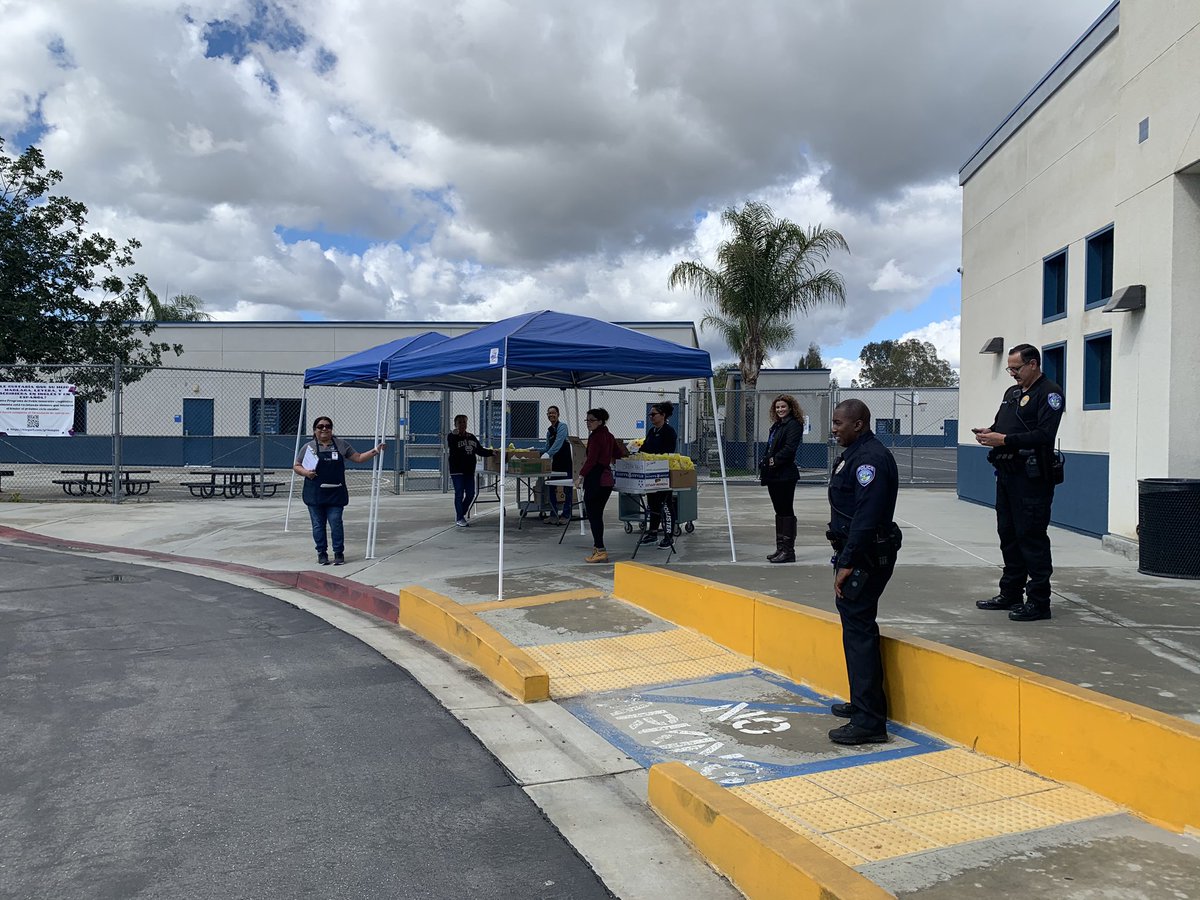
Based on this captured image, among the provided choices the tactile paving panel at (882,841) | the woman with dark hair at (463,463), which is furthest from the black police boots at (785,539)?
the tactile paving panel at (882,841)

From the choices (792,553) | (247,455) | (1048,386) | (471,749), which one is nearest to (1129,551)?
(792,553)

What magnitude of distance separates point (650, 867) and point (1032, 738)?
1.94 metres

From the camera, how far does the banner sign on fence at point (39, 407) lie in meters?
16.8

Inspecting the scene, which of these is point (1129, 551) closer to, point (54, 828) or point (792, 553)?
point (792, 553)

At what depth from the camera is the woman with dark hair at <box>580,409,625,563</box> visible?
948 cm

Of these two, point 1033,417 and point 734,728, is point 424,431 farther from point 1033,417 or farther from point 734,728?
point 734,728

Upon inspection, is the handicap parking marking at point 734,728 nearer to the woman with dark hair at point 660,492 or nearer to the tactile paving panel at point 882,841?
the tactile paving panel at point 882,841

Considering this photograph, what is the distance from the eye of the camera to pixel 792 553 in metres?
9.81

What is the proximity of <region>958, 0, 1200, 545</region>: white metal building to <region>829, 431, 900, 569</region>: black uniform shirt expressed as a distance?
6516 millimetres

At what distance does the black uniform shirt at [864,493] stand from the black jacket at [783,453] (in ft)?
15.8

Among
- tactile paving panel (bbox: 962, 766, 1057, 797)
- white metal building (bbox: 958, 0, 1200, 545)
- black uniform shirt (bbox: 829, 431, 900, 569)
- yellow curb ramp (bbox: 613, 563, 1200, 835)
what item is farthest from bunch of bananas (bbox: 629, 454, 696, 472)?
tactile paving panel (bbox: 962, 766, 1057, 797)

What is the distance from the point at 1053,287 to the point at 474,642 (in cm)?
1124

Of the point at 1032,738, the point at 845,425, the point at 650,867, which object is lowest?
the point at 650,867

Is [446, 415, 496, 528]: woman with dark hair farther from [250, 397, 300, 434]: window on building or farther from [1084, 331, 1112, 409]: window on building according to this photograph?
[250, 397, 300, 434]: window on building
